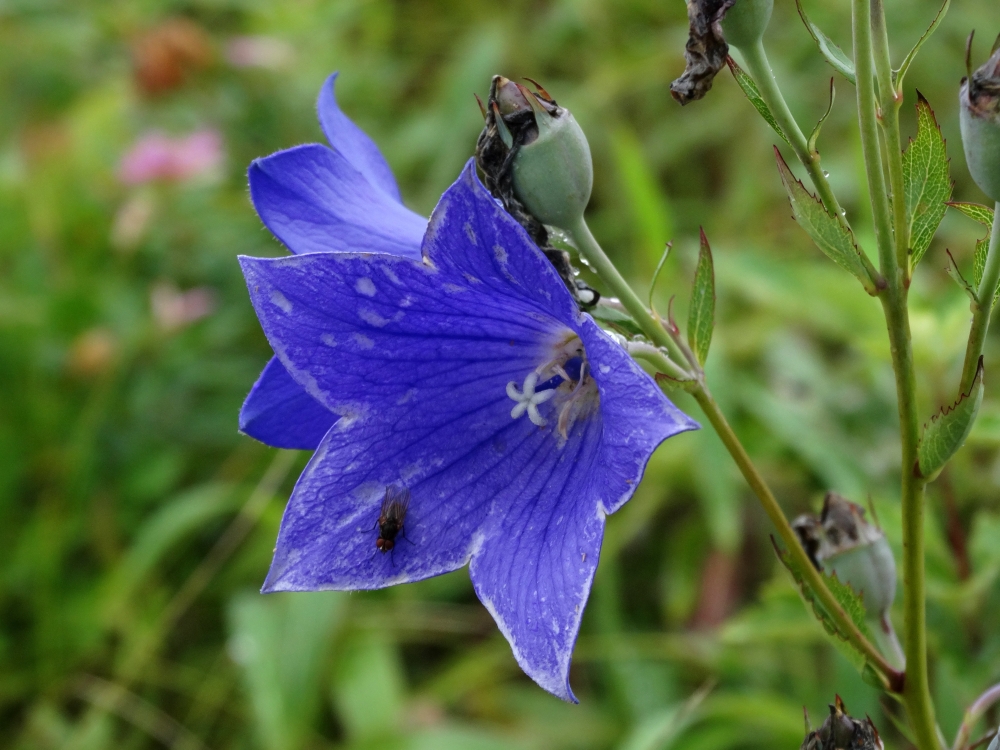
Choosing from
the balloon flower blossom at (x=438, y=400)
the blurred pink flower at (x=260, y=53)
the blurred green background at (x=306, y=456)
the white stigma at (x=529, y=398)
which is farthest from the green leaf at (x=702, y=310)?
the blurred pink flower at (x=260, y=53)

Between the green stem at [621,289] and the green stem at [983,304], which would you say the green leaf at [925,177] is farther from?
the green stem at [621,289]

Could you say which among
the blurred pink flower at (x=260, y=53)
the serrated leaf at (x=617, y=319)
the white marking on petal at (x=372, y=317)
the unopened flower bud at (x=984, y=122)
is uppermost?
the unopened flower bud at (x=984, y=122)

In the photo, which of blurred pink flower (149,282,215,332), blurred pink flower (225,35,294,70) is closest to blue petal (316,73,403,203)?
blurred pink flower (149,282,215,332)

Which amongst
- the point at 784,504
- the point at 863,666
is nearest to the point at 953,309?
the point at 784,504

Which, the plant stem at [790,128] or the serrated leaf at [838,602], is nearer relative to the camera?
the plant stem at [790,128]

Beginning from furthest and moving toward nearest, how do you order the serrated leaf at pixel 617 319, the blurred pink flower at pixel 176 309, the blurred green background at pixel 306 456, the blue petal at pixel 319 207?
the blurred pink flower at pixel 176 309 → the blurred green background at pixel 306 456 → the blue petal at pixel 319 207 → the serrated leaf at pixel 617 319

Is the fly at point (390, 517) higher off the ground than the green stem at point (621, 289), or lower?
lower

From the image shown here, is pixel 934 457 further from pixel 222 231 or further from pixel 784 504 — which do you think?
pixel 222 231
